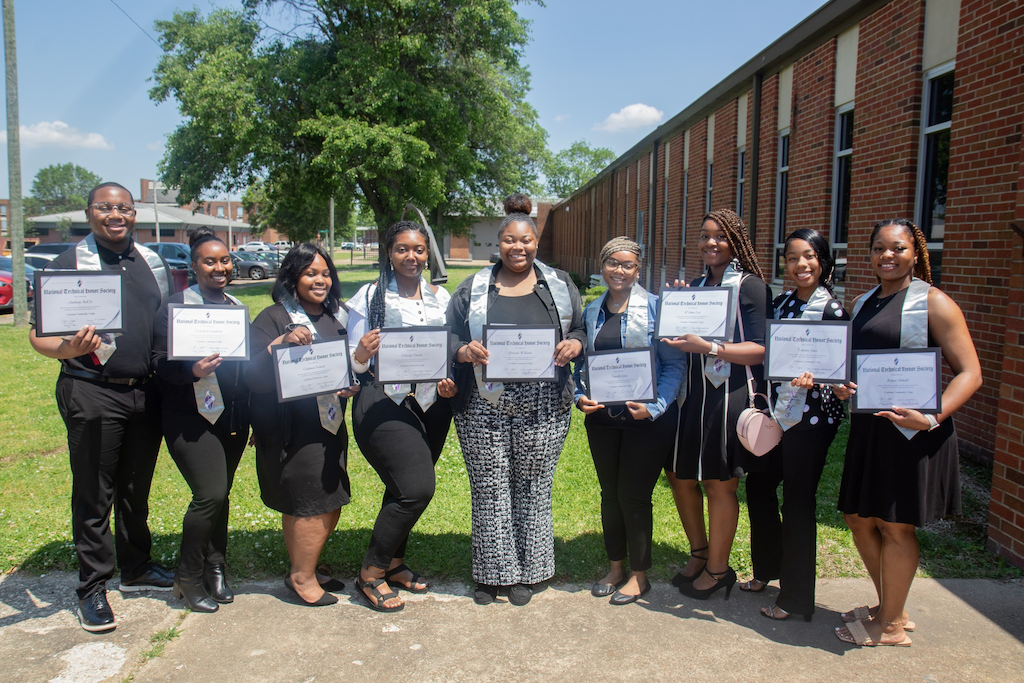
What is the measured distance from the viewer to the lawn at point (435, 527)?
4.17 m

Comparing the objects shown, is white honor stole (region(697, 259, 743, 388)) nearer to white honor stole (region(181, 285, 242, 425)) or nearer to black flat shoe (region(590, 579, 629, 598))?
black flat shoe (region(590, 579, 629, 598))

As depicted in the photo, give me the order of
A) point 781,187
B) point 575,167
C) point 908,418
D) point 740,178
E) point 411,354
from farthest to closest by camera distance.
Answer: point 575,167 < point 740,178 < point 781,187 < point 411,354 < point 908,418

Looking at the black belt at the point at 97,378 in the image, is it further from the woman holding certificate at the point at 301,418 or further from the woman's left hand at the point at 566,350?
the woman's left hand at the point at 566,350

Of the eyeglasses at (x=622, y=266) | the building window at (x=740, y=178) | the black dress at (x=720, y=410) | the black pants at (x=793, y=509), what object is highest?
the building window at (x=740, y=178)

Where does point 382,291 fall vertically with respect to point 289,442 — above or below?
above

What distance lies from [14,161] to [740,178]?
592 inches

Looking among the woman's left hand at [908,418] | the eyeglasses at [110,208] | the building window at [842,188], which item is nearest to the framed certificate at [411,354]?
the eyeglasses at [110,208]

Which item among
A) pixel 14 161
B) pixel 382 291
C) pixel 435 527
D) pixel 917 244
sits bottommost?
pixel 435 527

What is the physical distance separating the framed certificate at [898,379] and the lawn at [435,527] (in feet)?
5.06

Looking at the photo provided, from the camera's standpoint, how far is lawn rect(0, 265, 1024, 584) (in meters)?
4.17

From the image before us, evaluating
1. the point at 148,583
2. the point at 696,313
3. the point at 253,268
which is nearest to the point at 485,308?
the point at 696,313

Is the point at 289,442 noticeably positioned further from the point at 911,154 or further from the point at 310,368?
the point at 911,154

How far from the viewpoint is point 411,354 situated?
11.3ft

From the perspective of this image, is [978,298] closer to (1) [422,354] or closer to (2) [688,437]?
(2) [688,437]
